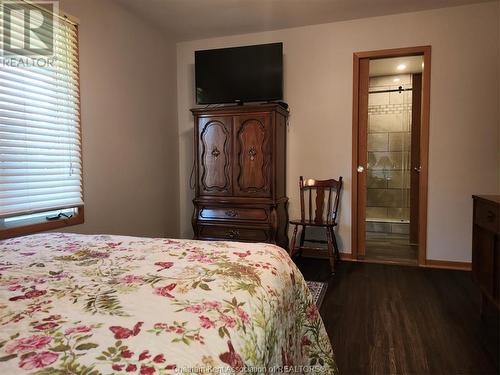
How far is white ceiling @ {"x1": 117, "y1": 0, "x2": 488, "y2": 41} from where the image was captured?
2963mm

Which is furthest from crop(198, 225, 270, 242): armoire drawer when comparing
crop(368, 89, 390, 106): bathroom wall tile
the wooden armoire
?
crop(368, 89, 390, 106): bathroom wall tile

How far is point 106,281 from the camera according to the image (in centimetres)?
102

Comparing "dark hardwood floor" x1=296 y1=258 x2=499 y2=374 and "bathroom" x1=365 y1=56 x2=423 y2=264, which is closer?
"dark hardwood floor" x1=296 y1=258 x2=499 y2=374

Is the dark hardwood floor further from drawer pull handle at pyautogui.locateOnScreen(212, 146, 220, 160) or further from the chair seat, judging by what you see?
drawer pull handle at pyautogui.locateOnScreen(212, 146, 220, 160)

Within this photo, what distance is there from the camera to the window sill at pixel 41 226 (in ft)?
6.74

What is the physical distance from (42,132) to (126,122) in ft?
2.78

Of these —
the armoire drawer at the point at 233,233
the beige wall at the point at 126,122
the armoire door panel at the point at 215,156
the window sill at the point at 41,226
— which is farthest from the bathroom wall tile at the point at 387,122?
the window sill at the point at 41,226

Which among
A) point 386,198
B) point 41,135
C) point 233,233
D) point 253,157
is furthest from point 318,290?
point 386,198

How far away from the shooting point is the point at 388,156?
493 centimetres

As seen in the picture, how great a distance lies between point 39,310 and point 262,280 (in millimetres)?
600

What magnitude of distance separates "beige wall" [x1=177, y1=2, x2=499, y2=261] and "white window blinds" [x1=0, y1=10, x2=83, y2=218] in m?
1.89

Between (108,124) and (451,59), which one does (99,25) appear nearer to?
(108,124)

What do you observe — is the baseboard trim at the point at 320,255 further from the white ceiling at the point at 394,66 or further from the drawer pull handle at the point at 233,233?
the white ceiling at the point at 394,66

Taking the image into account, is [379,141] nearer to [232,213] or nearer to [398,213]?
[398,213]
